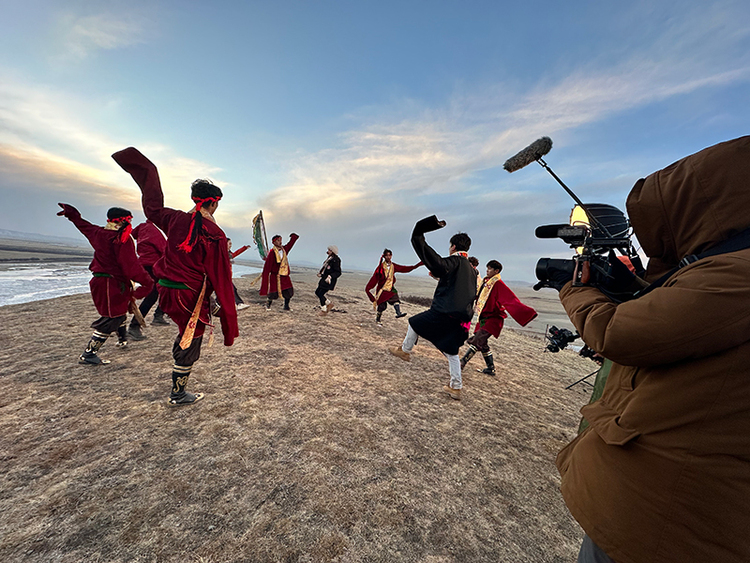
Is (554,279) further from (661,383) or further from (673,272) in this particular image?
(661,383)

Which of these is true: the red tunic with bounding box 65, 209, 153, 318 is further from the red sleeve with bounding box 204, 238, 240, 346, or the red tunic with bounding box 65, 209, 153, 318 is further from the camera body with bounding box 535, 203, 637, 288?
the camera body with bounding box 535, 203, 637, 288

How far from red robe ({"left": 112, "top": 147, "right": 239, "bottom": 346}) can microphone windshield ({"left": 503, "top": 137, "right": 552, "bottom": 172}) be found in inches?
127

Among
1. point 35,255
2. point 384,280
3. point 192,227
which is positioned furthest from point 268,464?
point 35,255

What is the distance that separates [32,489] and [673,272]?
3958 millimetres

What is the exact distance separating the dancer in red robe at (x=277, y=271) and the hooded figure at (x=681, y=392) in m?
8.69

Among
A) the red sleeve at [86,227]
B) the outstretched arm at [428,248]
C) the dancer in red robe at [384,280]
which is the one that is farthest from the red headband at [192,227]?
the dancer in red robe at [384,280]

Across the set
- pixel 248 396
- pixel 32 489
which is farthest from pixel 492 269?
pixel 32 489

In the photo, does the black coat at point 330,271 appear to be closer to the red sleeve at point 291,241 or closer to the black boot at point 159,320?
the red sleeve at point 291,241

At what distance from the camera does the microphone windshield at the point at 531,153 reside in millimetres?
2486

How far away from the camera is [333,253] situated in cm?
960

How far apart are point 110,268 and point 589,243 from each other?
588 cm

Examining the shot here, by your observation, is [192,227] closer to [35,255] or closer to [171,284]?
[171,284]

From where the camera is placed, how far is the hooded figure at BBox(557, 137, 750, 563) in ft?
2.77

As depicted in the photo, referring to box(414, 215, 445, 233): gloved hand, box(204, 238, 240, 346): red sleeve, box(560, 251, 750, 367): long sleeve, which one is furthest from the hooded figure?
box(204, 238, 240, 346): red sleeve
